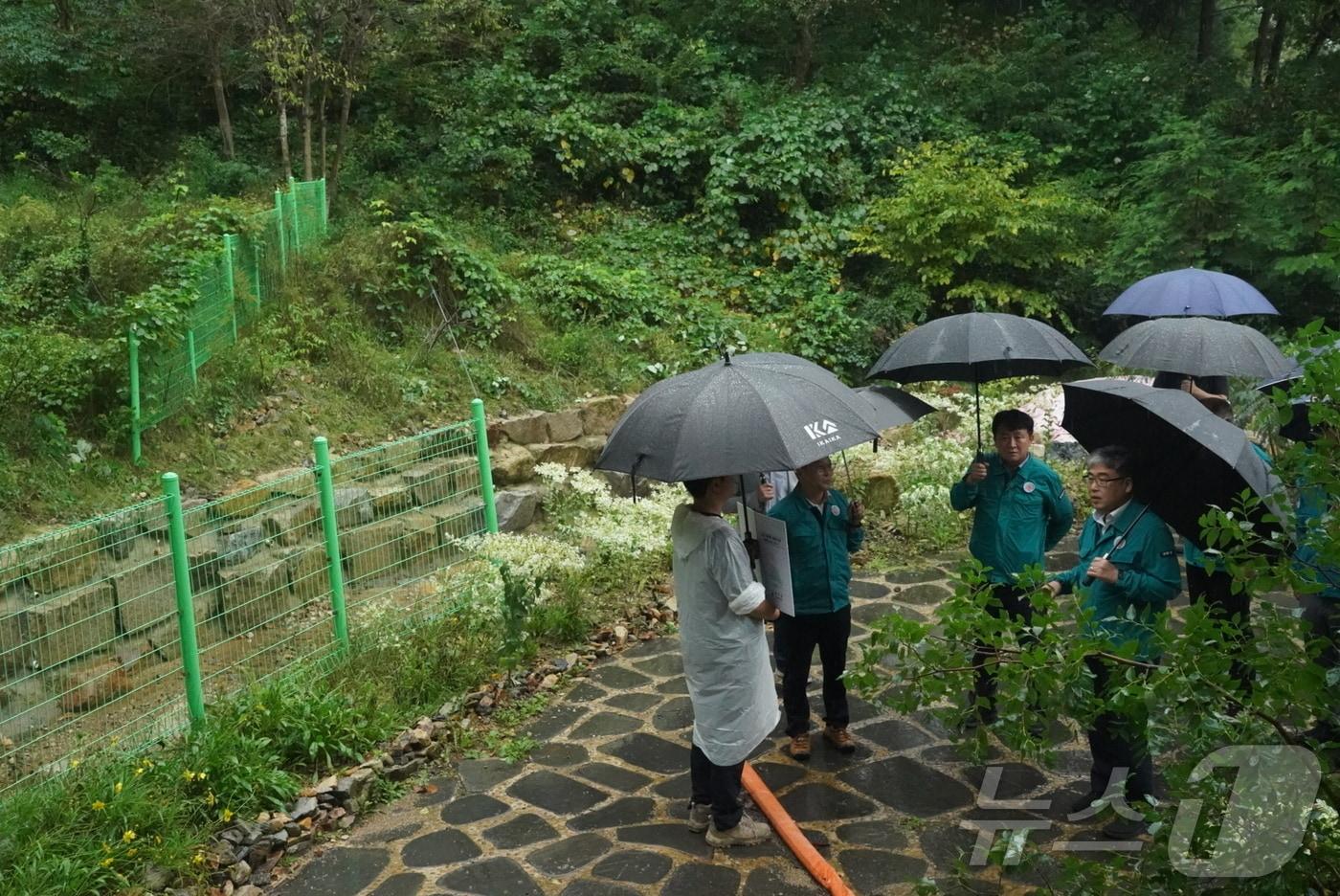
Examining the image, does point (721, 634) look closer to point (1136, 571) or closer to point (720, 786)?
point (720, 786)

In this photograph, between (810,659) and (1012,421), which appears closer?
(1012,421)

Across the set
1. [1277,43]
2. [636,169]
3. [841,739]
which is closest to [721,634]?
[841,739]

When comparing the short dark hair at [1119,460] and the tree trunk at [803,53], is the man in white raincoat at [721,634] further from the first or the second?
the tree trunk at [803,53]

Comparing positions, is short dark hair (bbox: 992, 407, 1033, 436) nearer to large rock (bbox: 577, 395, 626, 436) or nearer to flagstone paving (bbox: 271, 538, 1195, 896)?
flagstone paving (bbox: 271, 538, 1195, 896)

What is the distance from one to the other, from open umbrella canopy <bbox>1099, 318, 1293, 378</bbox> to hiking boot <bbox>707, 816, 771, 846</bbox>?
11.3 ft

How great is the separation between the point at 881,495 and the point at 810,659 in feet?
14.1

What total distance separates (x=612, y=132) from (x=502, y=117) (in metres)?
1.49

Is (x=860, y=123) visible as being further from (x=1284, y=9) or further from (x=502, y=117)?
(x=1284, y=9)

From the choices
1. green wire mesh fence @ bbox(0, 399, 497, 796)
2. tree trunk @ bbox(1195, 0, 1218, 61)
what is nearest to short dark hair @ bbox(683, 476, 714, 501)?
green wire mesh fence @ bbox(0, 399, 497, 796)

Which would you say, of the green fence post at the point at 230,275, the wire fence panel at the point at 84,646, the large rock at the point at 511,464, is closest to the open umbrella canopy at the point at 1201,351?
the large rock at the point at 511,464

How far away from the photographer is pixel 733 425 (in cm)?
418

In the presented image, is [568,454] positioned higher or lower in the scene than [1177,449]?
lower

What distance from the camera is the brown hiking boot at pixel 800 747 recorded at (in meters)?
5.46

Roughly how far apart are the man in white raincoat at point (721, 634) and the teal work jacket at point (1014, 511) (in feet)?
4.34
